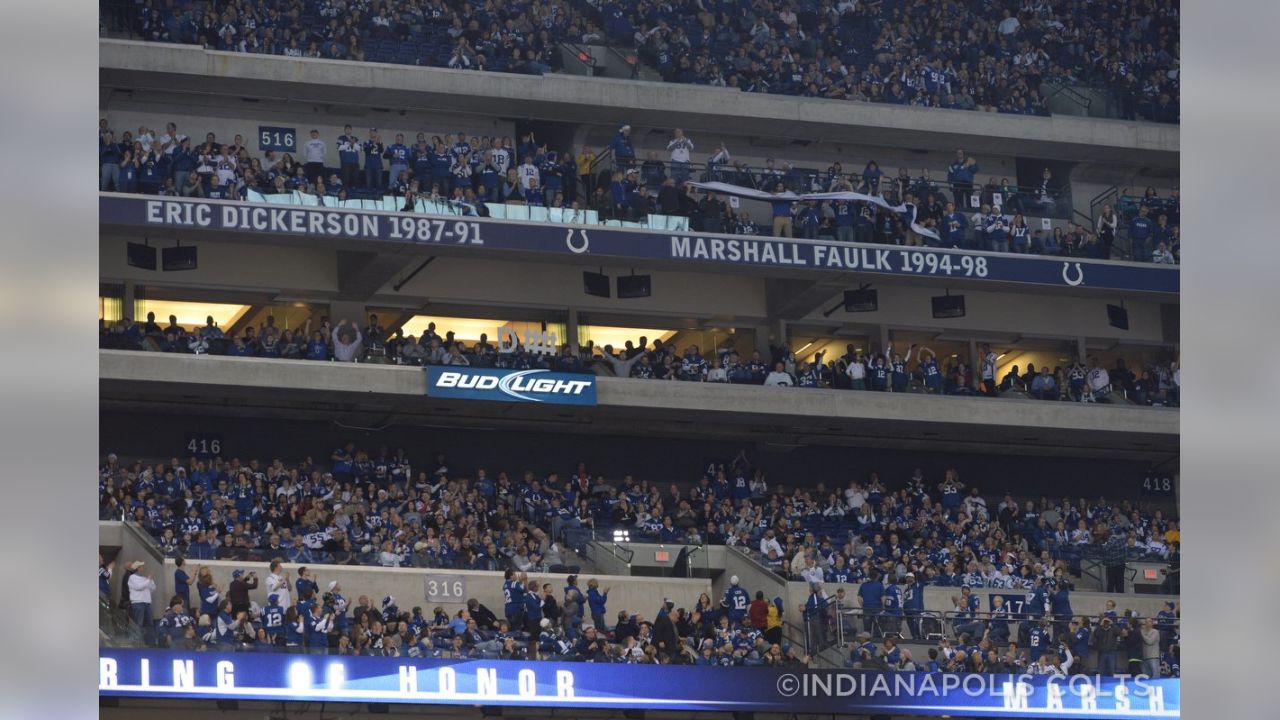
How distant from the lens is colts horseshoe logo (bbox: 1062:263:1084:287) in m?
30.1

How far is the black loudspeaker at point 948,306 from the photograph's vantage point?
31.9m

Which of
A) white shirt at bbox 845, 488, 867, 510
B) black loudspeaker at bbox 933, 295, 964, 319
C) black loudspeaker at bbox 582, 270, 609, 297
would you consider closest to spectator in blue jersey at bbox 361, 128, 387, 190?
black loudspeaker at bbox 582, 270, 609, 297

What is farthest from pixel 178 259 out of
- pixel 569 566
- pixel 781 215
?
pixel 781 215

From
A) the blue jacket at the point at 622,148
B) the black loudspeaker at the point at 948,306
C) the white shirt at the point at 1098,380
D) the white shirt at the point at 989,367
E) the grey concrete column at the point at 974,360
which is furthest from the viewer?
the grey concrete column at the point at 974,360

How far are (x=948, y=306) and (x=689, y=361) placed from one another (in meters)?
5.79

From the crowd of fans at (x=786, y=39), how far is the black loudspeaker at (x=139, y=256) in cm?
340

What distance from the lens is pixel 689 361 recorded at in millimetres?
28891

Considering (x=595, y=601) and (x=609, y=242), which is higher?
(x=609, y=242)

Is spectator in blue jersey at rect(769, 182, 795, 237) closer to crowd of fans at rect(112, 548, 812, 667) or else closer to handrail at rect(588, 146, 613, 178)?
handrail at rect(588, 146, 613, 178)

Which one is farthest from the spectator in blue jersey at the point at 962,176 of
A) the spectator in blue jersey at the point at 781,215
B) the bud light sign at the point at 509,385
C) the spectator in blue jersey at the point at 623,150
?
the bud light sign at the point at 509,385

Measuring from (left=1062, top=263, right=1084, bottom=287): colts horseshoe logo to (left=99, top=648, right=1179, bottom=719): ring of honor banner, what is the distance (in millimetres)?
9694

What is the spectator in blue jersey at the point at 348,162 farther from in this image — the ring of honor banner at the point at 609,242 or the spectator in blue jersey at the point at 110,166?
the spectator in blue jersey at the point at 110,166

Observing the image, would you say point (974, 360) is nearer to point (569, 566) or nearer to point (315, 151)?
point (569, 566)
